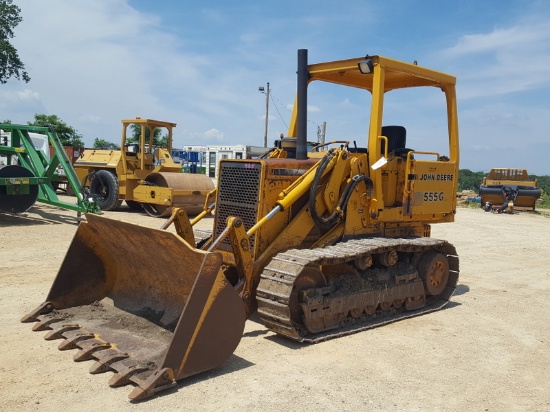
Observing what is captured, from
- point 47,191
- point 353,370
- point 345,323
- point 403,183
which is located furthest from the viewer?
point 47,191

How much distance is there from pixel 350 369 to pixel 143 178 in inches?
505

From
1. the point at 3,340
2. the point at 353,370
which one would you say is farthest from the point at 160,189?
the point at 353,370

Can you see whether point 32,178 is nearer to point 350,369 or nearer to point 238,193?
point 238,193

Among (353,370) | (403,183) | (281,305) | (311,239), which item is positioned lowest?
(353,370)

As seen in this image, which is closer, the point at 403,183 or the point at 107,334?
the point at 107,334

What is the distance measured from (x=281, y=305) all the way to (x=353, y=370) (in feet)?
2.92

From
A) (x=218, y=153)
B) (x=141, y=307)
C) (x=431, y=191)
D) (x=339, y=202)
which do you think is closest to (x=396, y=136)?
(x=431, y=191)

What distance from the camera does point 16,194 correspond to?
12820 mm

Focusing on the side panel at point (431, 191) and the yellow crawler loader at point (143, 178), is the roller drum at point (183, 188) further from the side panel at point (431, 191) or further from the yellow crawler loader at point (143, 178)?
the side panel at point (431, 191)

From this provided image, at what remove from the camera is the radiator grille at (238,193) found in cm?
596

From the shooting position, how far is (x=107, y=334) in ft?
16.5

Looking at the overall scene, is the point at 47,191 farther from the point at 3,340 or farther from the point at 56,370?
the point at 56,370

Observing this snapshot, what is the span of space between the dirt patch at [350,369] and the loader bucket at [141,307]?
0.57ft

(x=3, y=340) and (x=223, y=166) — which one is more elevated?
(x=223, y=166)
